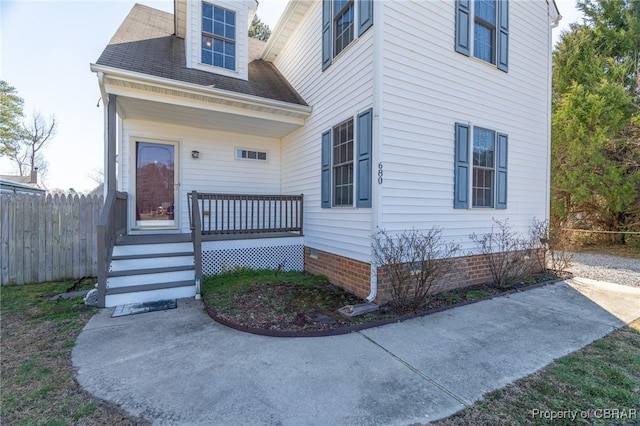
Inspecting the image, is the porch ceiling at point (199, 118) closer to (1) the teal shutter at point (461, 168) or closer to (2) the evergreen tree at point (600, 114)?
(1) the teal shutter at point (461, 168)

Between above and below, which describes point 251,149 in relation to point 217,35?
below

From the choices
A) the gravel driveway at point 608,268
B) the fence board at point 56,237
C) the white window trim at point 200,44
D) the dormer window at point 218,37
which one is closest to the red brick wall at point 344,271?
the white window trim at point 200,44

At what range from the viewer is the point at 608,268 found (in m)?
7.61

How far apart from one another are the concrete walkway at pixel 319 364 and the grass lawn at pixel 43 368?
129mm

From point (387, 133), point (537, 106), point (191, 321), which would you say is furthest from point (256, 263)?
point (537, 106)

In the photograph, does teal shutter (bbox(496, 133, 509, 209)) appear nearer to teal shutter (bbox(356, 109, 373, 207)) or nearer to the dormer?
teal shutter (bbox(356, 109, 373, 207))

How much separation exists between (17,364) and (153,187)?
183 inches

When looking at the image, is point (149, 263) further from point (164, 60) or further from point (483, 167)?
point (483, 167)

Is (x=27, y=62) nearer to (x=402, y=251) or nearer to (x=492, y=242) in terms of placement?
(x=402, y=251)

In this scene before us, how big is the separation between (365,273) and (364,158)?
192 cm

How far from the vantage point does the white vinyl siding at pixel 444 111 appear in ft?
15.7

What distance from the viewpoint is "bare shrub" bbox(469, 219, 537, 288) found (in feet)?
19.3
